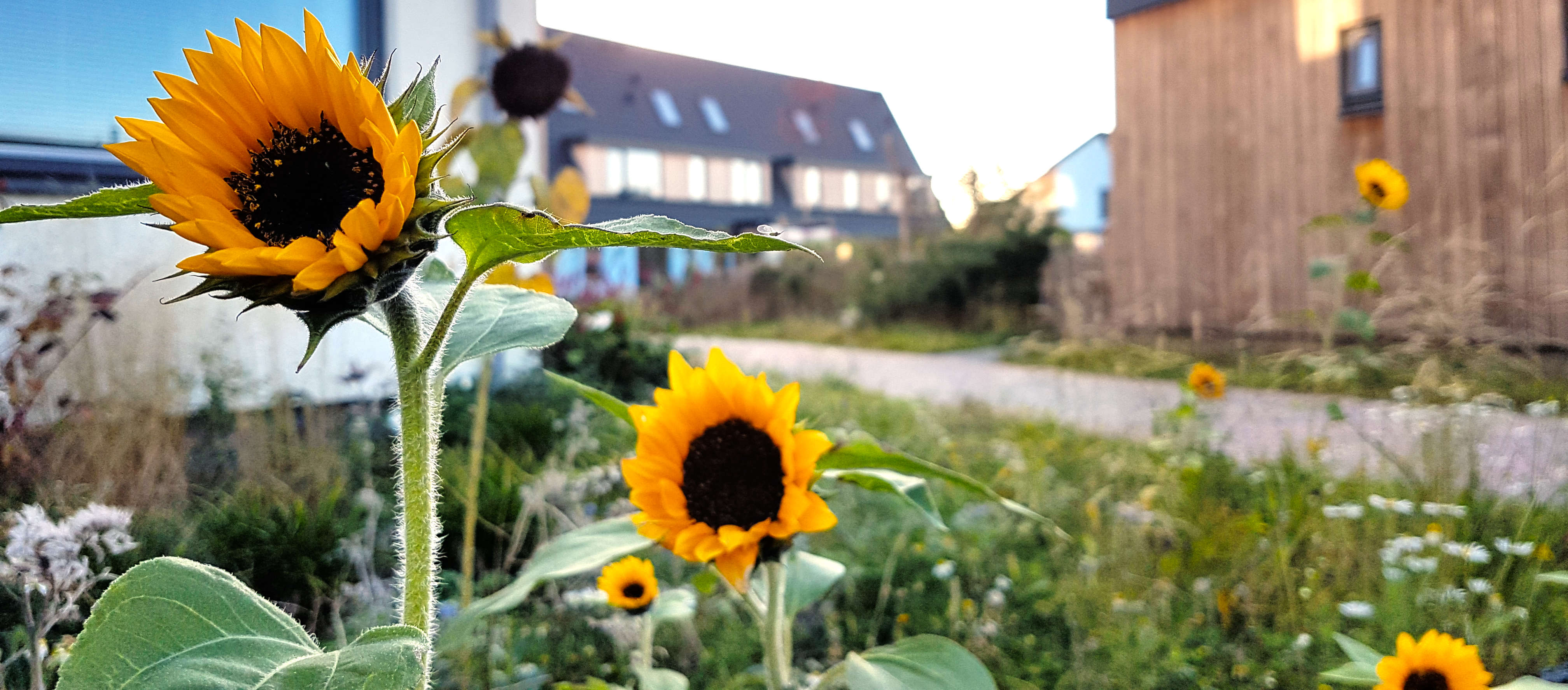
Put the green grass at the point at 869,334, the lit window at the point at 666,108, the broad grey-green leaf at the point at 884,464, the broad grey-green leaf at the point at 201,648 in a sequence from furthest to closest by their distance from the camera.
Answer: the lit window at the point at 666,108 → the green grass at the point at 869,334 → the broad grey-green leaf at the point at 884,464 → the broad grey-green leaf at the point at 201,648

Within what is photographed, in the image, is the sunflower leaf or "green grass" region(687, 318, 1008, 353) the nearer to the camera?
the sunflower leaf

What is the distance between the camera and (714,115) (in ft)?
61.6

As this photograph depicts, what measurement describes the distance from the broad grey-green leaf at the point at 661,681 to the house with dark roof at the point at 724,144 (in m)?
14.4

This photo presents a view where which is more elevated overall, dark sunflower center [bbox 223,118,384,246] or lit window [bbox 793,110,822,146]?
lit window [bbox 793,110,822,146]

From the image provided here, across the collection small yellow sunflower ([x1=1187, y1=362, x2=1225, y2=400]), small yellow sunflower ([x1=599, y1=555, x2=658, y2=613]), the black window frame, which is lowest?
small yellow sunflower ([x1=599, y1=555, x2=658, y2=613])

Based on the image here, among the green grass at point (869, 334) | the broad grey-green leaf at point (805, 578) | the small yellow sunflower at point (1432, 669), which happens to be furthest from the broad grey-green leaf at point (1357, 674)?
the green grass at point (869, 334)

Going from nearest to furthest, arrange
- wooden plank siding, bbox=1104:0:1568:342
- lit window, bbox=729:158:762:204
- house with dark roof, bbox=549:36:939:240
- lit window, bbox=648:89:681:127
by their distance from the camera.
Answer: wooden plank siding, bbox=1104:0:1568:342
house with dark roof, bbox=549:36:939:240
lit window, bbox=648:89:681:127
lit window, bbox=729:158:762:204

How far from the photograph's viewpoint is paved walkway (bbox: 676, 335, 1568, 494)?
5.75 ft

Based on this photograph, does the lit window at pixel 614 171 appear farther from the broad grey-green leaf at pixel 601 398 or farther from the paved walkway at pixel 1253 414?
the broad grey-green leaf at pixel 601 398

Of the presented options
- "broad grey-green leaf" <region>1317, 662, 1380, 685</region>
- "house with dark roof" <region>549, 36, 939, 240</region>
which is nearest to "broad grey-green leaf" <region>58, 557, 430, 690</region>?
"broad grey-green leaf" <region>1317, 662, 1380, 685</region>

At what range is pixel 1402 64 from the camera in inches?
Result: 132

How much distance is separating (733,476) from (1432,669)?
0.73m

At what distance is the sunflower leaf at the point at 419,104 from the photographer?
46cm

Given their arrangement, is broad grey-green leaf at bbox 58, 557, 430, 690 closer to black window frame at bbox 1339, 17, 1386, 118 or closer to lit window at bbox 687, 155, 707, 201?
black window frame at bbox 1339, 17, 1386, 118
